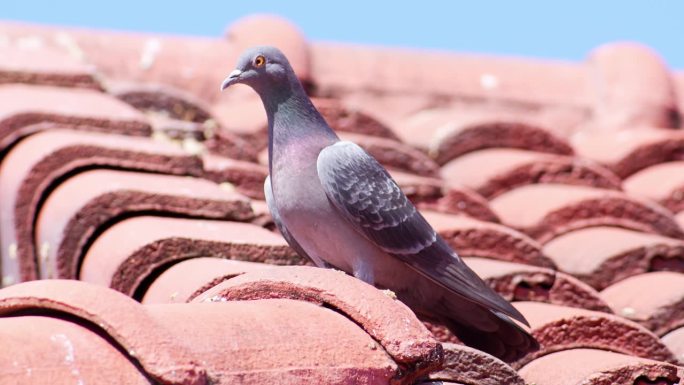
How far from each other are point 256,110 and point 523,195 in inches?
37.3

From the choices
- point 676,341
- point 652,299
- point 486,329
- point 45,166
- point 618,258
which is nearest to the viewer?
point 486,329

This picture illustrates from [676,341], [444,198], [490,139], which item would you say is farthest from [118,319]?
[490,139]

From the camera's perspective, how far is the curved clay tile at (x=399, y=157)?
13.2 feet

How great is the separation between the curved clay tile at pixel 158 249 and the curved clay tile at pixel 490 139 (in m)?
1.54

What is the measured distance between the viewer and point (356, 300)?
2109 millimetres

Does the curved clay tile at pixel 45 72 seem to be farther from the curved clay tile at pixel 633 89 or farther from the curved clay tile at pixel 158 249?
the curved clay tile at pixel 633 89

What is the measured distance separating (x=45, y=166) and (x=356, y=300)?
55.6 inches

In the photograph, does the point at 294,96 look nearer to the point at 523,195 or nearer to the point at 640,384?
the point at 640,384

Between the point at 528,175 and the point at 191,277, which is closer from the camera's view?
the point at 191,277

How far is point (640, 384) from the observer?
2.46 m

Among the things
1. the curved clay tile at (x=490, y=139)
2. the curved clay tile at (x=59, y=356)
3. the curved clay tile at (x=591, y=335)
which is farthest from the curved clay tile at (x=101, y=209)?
the curved clay tile at (x=490, y=139)

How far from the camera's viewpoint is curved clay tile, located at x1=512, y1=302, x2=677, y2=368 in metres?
2.71

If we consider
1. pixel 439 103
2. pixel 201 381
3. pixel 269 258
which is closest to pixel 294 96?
pixel 269 258

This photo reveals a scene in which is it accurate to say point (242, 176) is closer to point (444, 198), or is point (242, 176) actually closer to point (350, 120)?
point (444, 198)
